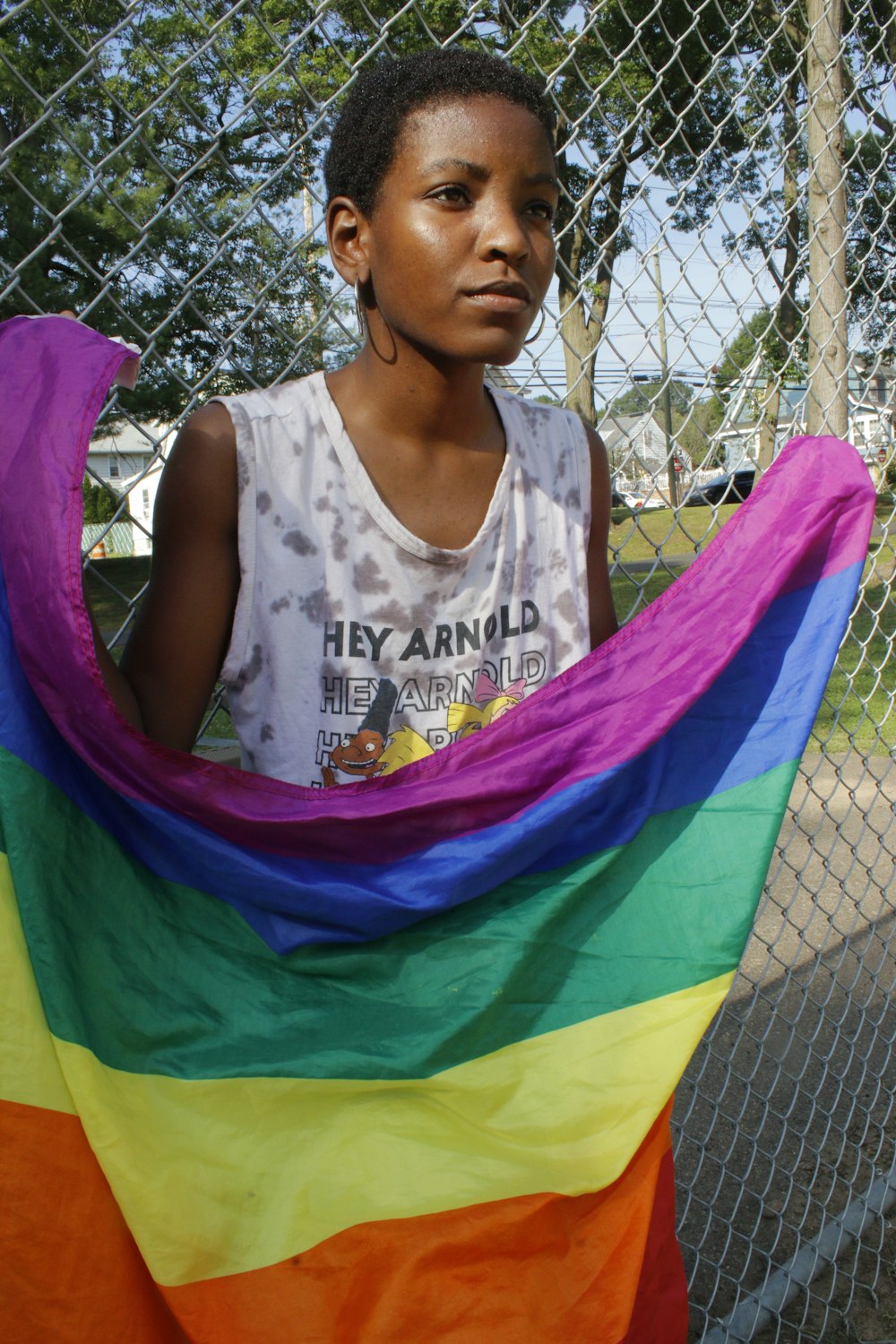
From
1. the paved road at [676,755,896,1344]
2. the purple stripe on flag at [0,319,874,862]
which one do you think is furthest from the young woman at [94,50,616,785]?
the paved road at [676,755,896,1344]

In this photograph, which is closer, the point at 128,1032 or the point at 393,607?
the point at 128,1032

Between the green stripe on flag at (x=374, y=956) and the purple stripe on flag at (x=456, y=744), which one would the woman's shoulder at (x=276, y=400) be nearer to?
the purple stripe on flag at (x=456, y=744)

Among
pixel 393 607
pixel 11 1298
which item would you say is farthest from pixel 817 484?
pixel 11 1298

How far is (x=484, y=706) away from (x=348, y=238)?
29.5 inches

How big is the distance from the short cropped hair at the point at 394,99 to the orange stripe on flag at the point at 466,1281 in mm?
1425

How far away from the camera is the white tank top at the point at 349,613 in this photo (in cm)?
156

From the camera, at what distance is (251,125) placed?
2.48 m

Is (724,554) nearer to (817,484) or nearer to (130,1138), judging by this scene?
(817,484)

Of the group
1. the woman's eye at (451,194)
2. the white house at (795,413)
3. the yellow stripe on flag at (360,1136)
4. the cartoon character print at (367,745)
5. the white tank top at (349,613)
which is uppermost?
the white house at (795,413)

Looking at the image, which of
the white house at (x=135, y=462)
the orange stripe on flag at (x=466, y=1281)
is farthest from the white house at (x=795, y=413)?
the orange stripe on flag at (x=466, y=1281)

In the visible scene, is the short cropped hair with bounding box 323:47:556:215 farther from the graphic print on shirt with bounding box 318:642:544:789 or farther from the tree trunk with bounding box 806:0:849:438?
the tree trunk with bounding box 806:0:849:438

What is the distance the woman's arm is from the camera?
4.86 ft

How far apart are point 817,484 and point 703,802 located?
576mm

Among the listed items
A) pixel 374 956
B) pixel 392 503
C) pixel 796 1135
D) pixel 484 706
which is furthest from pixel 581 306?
pixel 796 1135
